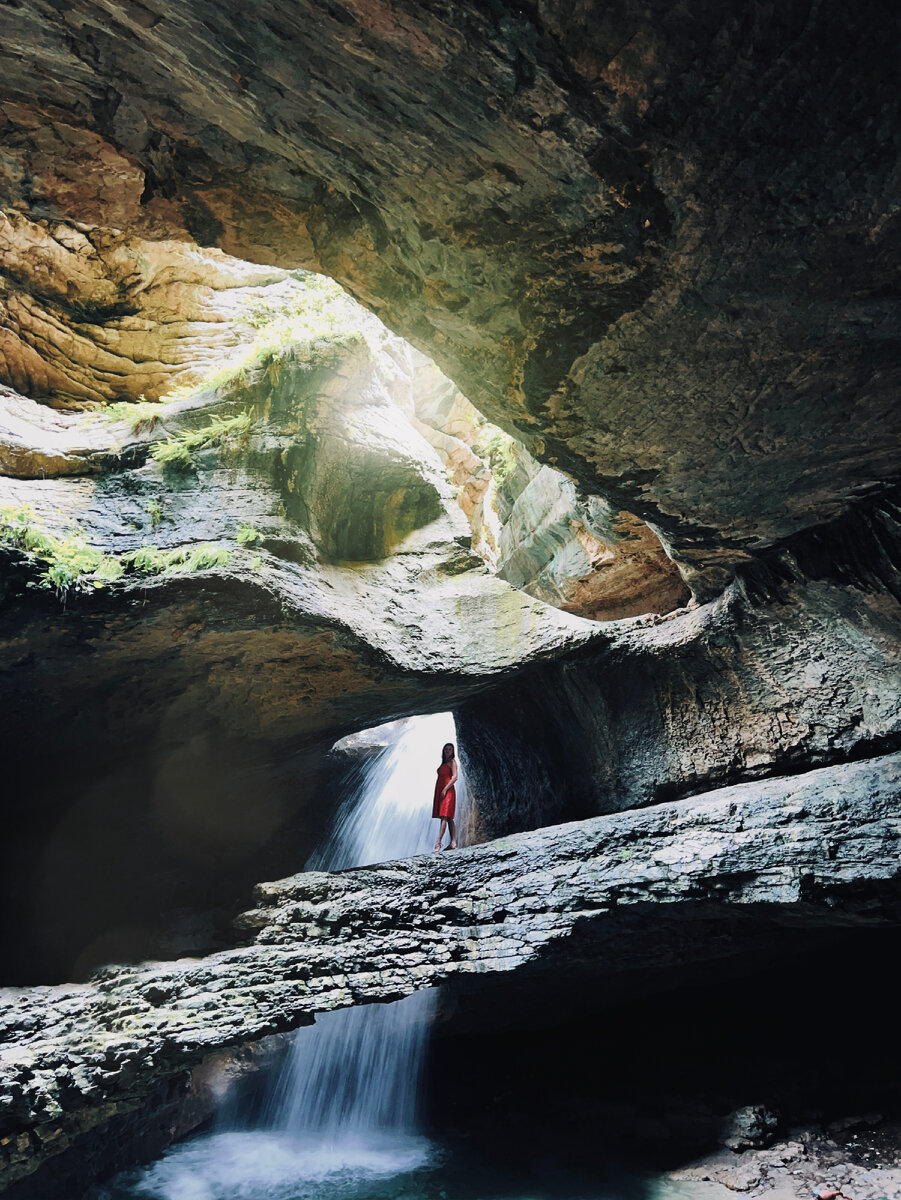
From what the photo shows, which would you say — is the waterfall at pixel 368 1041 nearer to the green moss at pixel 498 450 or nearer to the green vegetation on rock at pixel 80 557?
the green vegetation on rock at pixel 80 557

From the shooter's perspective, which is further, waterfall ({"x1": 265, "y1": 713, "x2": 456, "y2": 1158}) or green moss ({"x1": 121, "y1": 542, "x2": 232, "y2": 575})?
waterfall ({"x1": 265, "y1": 713, "x2": 456, "y2": 1158})

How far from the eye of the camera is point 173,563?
196 inches

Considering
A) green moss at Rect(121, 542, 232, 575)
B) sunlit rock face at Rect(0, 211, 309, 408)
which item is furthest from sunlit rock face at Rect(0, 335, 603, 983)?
sunlit rock face at Rect(0, 211, 309, 408)

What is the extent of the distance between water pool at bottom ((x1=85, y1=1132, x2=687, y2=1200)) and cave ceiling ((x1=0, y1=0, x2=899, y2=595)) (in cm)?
606

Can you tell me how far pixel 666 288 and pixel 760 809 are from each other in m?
3.38

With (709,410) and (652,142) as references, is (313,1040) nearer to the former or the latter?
(709,410)

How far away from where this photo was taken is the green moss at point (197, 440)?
5754 millimetres

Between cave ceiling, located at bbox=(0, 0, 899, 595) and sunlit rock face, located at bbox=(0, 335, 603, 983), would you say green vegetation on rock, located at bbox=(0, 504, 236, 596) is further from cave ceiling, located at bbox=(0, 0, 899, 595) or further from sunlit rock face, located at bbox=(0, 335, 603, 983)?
cave ceiling, located at bbox=(0, 0, 899, 595)

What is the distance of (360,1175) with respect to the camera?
695cm

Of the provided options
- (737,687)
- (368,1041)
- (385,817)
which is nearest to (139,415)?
(737,687)

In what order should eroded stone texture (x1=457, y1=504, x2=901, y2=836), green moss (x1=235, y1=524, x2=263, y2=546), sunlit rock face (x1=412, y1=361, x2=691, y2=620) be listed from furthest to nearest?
sunlit rock face (x1=412, y1=361, x2=691, y2=620)
green moss (x1=235, y1=524, x2=263, y2=546)
eroded stone texture (x1=457, y1=504, x2=901, y2=836)

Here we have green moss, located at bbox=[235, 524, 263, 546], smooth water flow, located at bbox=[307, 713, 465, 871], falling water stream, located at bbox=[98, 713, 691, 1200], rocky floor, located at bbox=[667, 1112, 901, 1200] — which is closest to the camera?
rocky floor, located at bbox=[667, 1112, 901, 1200]

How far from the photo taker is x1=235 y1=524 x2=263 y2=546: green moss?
529cm

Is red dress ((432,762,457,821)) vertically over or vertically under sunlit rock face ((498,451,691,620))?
under
